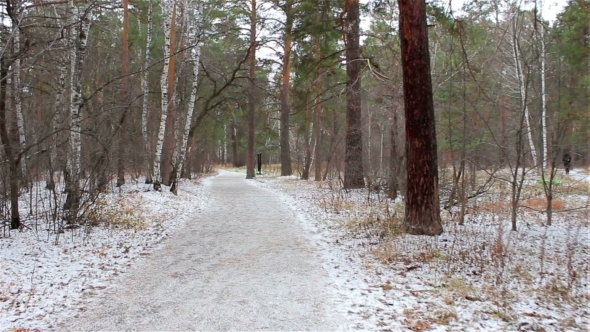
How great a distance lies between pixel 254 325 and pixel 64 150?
5.94 m

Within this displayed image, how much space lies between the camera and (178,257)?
612cm

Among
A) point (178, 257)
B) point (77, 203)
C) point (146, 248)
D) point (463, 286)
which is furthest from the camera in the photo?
point (77, 203)

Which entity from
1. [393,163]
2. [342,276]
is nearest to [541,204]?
[393,163]

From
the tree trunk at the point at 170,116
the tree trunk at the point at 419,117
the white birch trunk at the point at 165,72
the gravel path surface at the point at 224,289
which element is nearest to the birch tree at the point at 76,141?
the gravel path surface at the point at 224,289

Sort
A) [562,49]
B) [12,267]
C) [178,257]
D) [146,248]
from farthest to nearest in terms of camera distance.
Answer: [562,49] < [146,248] < [178,257] < [12,267]

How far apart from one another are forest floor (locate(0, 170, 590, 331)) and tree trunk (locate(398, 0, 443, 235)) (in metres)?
0.56

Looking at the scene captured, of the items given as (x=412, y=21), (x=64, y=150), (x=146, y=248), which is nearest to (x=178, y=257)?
(x=146, y=248)

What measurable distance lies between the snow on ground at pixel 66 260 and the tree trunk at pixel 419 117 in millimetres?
4570

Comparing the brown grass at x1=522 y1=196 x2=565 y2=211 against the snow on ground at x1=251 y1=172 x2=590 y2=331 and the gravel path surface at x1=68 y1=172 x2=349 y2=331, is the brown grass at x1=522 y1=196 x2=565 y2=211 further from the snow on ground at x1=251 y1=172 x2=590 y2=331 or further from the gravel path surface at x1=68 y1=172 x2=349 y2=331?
the gravel path surface at x1=68 y1=172 x2=349 y2=331

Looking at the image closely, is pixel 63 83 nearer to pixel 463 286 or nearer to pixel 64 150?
pixel 64 150

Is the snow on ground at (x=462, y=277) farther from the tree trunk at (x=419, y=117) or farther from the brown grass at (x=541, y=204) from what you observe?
the brown grass at (x=541, y=204)

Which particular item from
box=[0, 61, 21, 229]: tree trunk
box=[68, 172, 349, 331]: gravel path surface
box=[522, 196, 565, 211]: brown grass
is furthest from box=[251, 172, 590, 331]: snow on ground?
box=[0, 61, 21, 229]: tree trunk

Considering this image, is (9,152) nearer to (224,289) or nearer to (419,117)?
(224,289)

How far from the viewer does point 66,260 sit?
5.68 m
